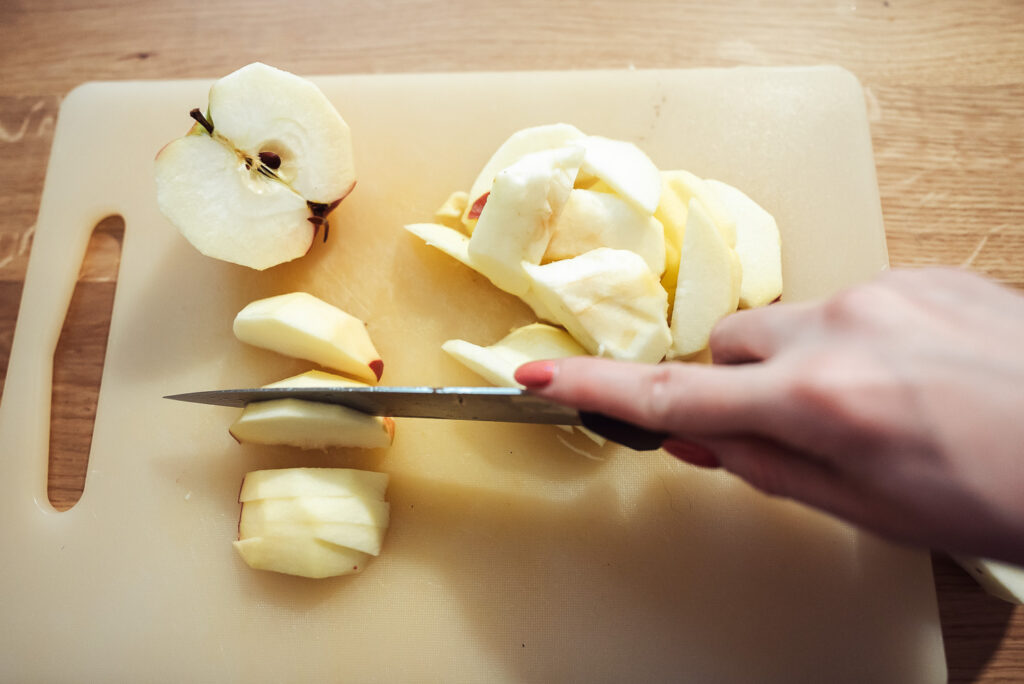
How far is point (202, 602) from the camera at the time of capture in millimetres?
1622

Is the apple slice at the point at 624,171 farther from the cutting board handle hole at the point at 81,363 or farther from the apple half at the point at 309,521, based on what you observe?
the cutting board handle hole at the point at 81,363

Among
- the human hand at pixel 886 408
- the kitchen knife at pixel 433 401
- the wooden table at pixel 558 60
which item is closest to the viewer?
the human hand at pixel 886 408

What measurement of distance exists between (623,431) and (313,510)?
2.43 feet

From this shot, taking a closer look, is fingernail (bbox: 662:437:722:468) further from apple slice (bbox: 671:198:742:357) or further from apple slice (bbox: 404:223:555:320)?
apple slice (bbox: 404:223:555:320)

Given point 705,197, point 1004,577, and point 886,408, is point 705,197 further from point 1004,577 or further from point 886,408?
point 1004,577

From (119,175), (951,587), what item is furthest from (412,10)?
(951,587)

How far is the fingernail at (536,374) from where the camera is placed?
121 centimetres

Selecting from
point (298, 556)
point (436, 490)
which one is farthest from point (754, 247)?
point (298, 556)

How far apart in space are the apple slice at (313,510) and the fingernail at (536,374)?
0.56 meters

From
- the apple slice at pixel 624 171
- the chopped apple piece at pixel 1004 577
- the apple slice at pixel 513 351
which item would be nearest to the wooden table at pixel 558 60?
the apple slice at pixel 624 171

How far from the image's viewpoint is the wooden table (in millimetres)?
1878

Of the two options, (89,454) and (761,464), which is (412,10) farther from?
(761,464)

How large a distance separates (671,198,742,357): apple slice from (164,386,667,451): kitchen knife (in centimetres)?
36

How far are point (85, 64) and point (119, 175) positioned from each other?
Result: 0.49 m
